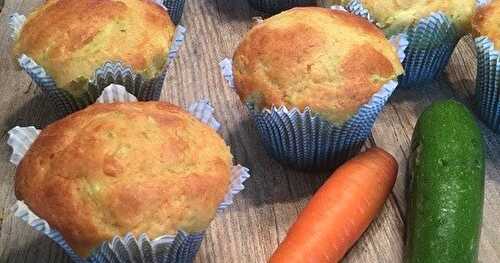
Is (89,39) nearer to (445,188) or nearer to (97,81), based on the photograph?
(97,81)

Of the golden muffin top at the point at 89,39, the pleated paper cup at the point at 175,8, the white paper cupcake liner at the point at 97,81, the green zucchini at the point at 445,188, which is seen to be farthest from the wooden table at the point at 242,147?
the golden muffin top at the point at 89,39

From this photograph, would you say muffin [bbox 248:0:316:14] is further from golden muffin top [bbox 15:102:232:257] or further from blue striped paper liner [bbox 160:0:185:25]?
golden muffin top [bbox 15:102:232:257]

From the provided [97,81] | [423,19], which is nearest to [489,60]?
[423,19]

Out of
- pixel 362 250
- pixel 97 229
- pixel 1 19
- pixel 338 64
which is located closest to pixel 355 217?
pixel 362 250

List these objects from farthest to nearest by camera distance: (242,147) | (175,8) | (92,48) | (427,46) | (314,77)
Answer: (175,8) → (427,46) → (242,147) → (92,48) → (314,77)

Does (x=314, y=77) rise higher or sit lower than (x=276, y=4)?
higher

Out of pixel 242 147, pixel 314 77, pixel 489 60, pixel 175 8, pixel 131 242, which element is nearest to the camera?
pixel 131 242

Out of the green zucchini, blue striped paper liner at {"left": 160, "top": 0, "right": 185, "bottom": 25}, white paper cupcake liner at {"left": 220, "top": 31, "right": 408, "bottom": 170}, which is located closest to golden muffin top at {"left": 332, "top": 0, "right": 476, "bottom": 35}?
white paper cupcake liner at {"left": 220, "top": 31, "right": 408, "bottom": 170}
